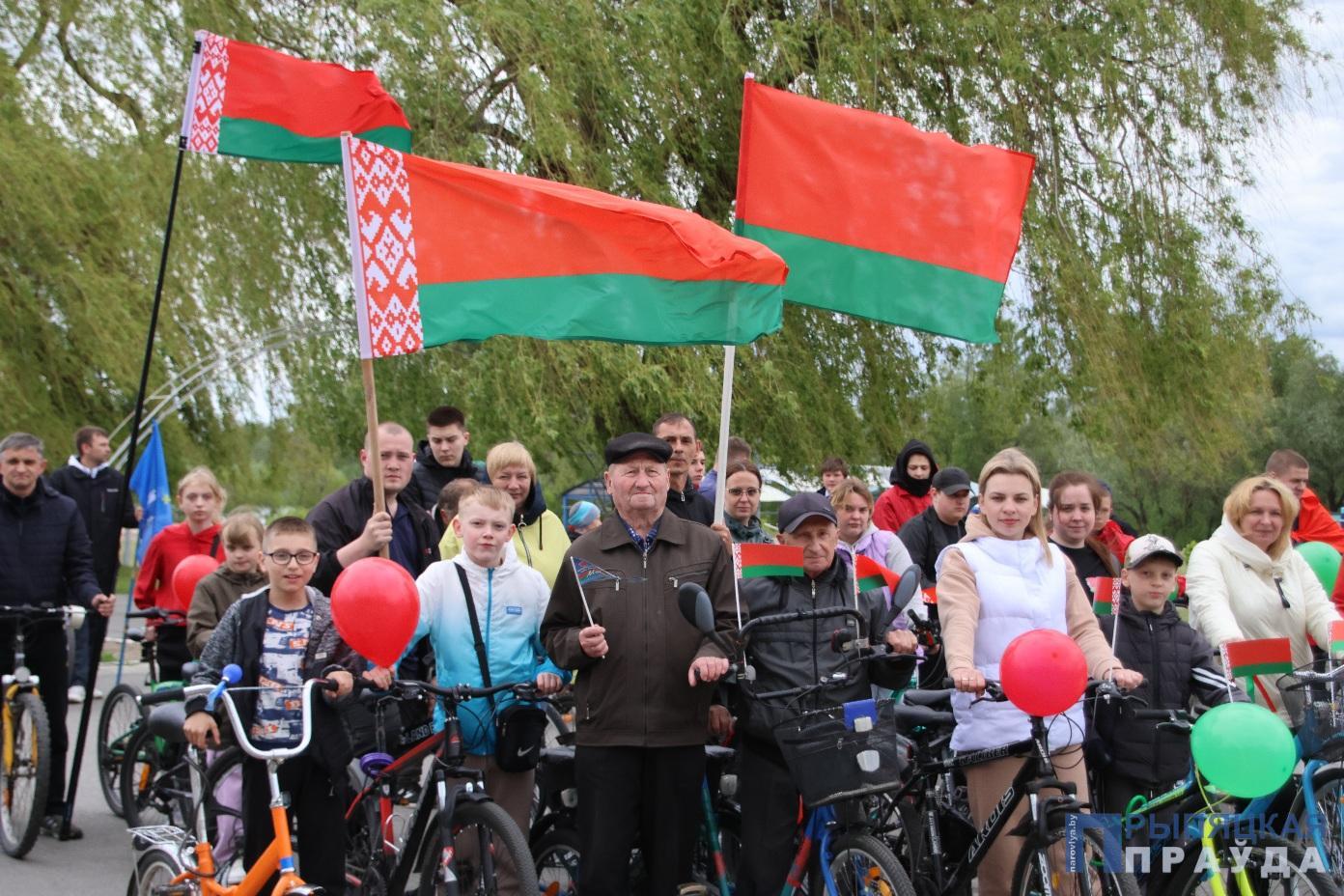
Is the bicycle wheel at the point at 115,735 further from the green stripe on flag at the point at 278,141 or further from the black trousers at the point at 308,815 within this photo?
the green stripe on flag at the point at 278,141

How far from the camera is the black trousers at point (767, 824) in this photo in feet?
17.5

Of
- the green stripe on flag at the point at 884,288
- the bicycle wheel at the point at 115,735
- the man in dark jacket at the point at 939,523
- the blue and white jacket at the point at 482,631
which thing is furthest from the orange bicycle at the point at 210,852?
the man in dark jacket at the point at 939,523

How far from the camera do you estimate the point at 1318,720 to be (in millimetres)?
5383

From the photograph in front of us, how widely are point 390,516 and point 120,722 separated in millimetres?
3157

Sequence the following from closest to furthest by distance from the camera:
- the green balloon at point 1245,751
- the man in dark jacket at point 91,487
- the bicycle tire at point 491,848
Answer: the green balloon at point 1245,751
the bicycle tire at point 491,848
the man in dark jacket at point 91,487

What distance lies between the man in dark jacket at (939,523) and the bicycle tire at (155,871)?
14.6 ft

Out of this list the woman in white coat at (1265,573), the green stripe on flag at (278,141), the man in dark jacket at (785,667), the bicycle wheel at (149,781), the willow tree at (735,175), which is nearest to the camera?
the man in dark jacket at (785,667)

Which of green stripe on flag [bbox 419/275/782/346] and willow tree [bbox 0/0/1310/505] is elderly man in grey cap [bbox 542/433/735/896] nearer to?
green stripe on flag [bbox 419/275/782/346]

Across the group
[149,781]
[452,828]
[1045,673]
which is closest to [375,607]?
[452,828]

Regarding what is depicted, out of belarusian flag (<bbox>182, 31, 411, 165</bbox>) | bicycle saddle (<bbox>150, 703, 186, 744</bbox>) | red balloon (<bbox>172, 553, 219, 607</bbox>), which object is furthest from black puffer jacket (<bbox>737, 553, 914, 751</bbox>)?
red balloon (<bbox>172, 553, 219, 607</bbox>)

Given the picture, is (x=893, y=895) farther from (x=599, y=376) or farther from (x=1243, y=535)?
(x=599, y=376)

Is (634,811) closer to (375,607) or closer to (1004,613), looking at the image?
(375,607)

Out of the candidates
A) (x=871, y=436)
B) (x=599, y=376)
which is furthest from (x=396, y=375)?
(x=871, y=436)

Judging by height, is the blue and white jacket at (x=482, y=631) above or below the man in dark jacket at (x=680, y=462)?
below
